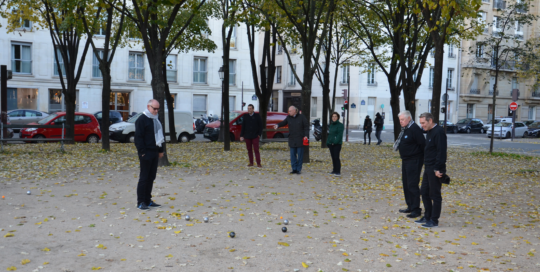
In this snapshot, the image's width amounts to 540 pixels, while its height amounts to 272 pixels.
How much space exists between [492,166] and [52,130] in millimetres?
16536

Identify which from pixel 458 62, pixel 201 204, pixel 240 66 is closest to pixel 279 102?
pixel 240 66

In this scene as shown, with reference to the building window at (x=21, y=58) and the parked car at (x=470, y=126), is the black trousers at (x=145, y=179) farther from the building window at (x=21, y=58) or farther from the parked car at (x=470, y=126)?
the parked car at (x=470, y=126)

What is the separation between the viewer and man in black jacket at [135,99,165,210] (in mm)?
7695

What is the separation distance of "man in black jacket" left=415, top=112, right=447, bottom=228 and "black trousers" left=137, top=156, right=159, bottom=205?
162 inches

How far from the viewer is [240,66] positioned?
4384cm

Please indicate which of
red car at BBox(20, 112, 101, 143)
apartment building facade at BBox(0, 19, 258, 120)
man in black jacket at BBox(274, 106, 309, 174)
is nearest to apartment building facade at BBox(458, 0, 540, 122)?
apartment building facade at BBox(0, 19, 258, 120)

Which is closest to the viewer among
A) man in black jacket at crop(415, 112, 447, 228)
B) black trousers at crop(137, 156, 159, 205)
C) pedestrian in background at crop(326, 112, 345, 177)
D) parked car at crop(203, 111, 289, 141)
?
man in black jacket at crop(415, 112, 447, 228)

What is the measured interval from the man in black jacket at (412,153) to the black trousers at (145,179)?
3839 mm

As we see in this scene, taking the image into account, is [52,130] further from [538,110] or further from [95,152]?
[538,110]

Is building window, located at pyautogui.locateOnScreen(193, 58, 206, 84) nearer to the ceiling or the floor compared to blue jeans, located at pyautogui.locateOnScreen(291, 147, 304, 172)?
nearer to the ceiling

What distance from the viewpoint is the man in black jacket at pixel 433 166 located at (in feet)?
21.9

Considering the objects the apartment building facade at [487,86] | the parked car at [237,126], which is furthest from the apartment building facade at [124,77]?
the apartment building facade at [487,86]

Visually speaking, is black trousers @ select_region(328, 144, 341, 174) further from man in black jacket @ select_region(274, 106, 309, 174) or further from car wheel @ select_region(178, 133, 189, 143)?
car wheel @ select_region(178, 133, 189, 143)

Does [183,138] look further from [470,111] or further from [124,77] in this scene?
[470,111]
